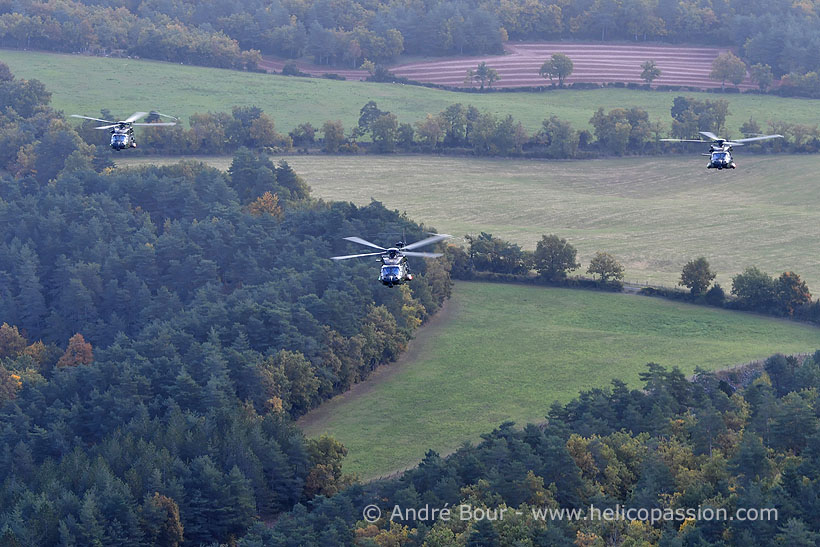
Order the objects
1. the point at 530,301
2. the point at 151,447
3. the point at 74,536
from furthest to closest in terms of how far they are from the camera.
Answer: the point at 530,301 < the point at 151,447 < the point at 74,536

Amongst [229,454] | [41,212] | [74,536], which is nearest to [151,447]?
[229,454]

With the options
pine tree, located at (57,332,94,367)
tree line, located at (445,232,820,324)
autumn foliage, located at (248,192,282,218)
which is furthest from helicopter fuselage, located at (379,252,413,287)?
autumn foliage, located at (248,192,282,218)

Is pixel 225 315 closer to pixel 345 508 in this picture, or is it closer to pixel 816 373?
pixel 345 508

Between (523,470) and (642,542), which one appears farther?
(523,470)

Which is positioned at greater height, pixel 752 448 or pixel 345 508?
pixel 752 448

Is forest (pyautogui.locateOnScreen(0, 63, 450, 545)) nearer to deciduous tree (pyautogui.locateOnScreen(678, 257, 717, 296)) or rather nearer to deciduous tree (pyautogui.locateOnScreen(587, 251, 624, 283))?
deciduous tree (pyautogui.locateOnScreen(587, 251, 624, 283))

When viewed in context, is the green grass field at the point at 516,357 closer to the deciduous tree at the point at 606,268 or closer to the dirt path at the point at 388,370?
the dirt path at the point at 388,370

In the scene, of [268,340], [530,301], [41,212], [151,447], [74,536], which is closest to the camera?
[74,536]
